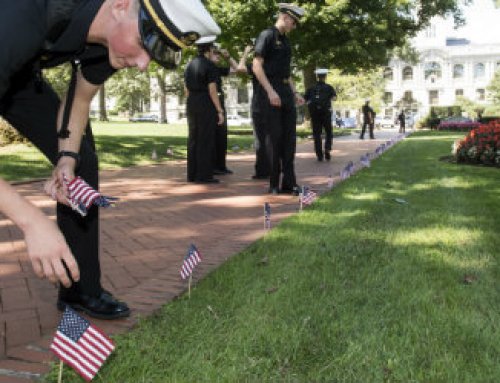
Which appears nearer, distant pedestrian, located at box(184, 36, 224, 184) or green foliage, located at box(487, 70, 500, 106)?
distant pedestrian, located at box(184, 36, 224, 184)

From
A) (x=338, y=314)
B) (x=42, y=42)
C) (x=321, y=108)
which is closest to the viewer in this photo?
(x=42, y=42)

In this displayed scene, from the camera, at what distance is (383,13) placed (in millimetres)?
27719

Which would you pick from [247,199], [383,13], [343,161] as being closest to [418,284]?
[247,199]

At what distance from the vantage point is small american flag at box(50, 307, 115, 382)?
89.9 inches

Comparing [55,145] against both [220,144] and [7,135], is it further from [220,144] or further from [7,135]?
[7,135]

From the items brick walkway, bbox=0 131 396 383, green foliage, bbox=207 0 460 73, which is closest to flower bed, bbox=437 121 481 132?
green foliage, bbox=207 0 460 73

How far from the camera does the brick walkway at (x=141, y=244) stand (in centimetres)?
307

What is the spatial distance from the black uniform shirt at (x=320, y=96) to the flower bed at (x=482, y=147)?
3.09 meters

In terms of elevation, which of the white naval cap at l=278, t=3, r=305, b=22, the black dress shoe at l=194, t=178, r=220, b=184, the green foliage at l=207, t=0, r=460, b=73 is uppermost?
the green foliage at l=207, t=0, r=460, b=73

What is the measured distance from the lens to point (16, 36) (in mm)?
1789

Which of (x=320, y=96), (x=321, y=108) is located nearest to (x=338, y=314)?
(x=321, y=108)

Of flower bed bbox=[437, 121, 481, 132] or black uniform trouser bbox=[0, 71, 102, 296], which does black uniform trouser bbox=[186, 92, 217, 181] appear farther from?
flower bed bbox=[437, 121, 481, 132]

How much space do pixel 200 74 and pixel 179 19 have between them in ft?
22.0

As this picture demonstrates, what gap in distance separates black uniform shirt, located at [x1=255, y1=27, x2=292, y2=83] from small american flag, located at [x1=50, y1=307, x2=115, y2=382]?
5.00 meters
